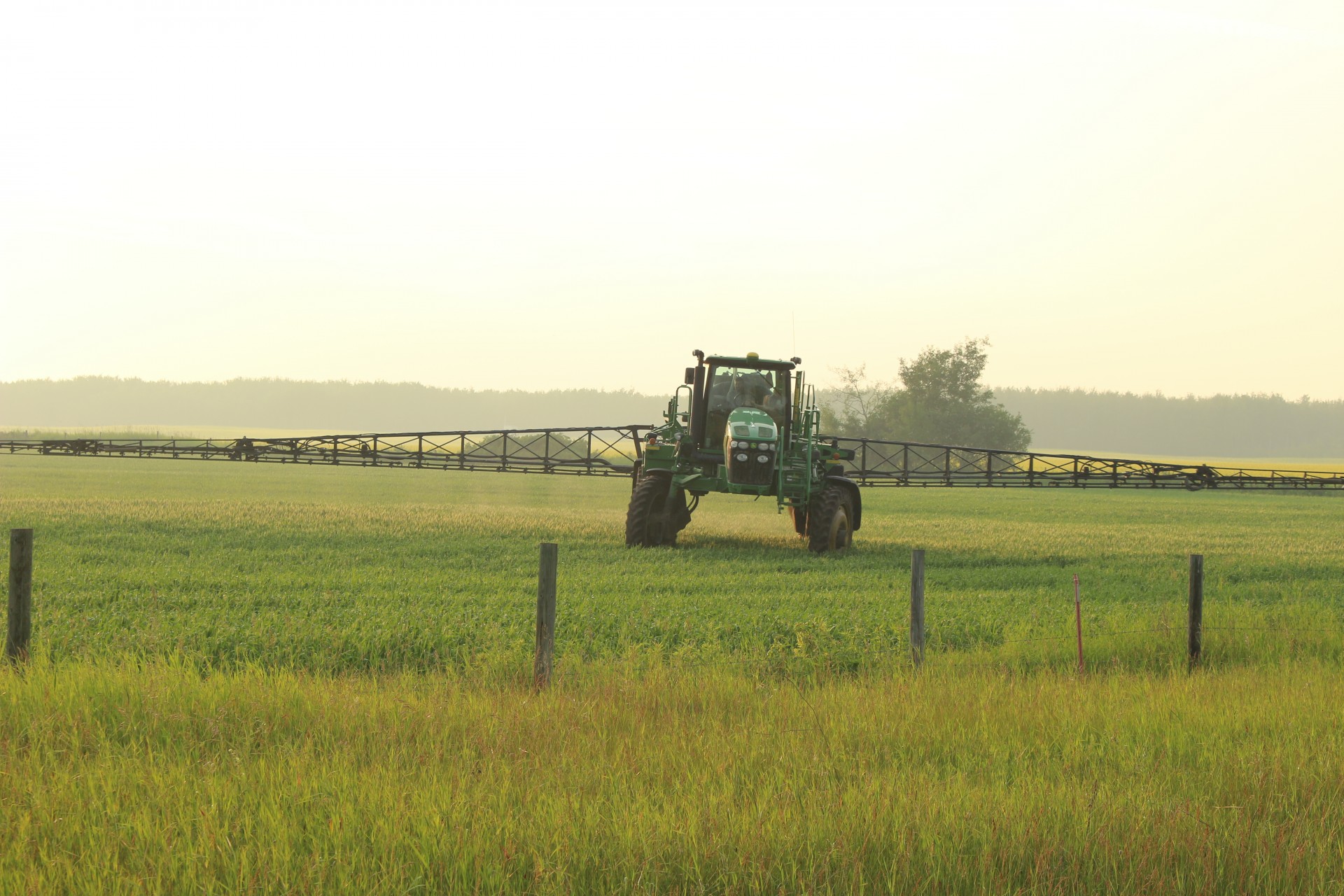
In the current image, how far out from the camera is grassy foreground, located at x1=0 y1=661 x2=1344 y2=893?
4.19 metres

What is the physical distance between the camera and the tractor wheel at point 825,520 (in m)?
18.5

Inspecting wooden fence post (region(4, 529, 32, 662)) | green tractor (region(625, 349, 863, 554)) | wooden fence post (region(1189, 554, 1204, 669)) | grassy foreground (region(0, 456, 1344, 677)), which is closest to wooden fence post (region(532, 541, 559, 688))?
grassy foreground (region(0, 456, 1344, 677))

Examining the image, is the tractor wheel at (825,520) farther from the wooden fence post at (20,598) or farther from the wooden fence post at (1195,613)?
the wooden fence post at (20,598)

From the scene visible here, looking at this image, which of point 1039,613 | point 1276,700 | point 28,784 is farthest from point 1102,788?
point 1039,613

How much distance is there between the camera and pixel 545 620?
7.46 metres

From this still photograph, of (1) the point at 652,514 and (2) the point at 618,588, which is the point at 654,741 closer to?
(2) the point at 618,588

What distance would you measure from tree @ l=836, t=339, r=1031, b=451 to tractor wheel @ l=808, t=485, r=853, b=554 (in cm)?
6260

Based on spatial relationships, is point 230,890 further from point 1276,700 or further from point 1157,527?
point 1157,527

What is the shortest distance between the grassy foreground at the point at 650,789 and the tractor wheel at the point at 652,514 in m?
11.5

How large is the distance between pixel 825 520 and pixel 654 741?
1299 centimetres

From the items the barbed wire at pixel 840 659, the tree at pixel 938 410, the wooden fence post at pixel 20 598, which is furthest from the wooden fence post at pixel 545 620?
the tree at pixel 938 410

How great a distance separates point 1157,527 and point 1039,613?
20.2m

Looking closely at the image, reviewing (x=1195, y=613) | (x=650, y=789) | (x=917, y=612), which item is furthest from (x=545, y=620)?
(x=1195, y=613)

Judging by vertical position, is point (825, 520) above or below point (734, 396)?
below
